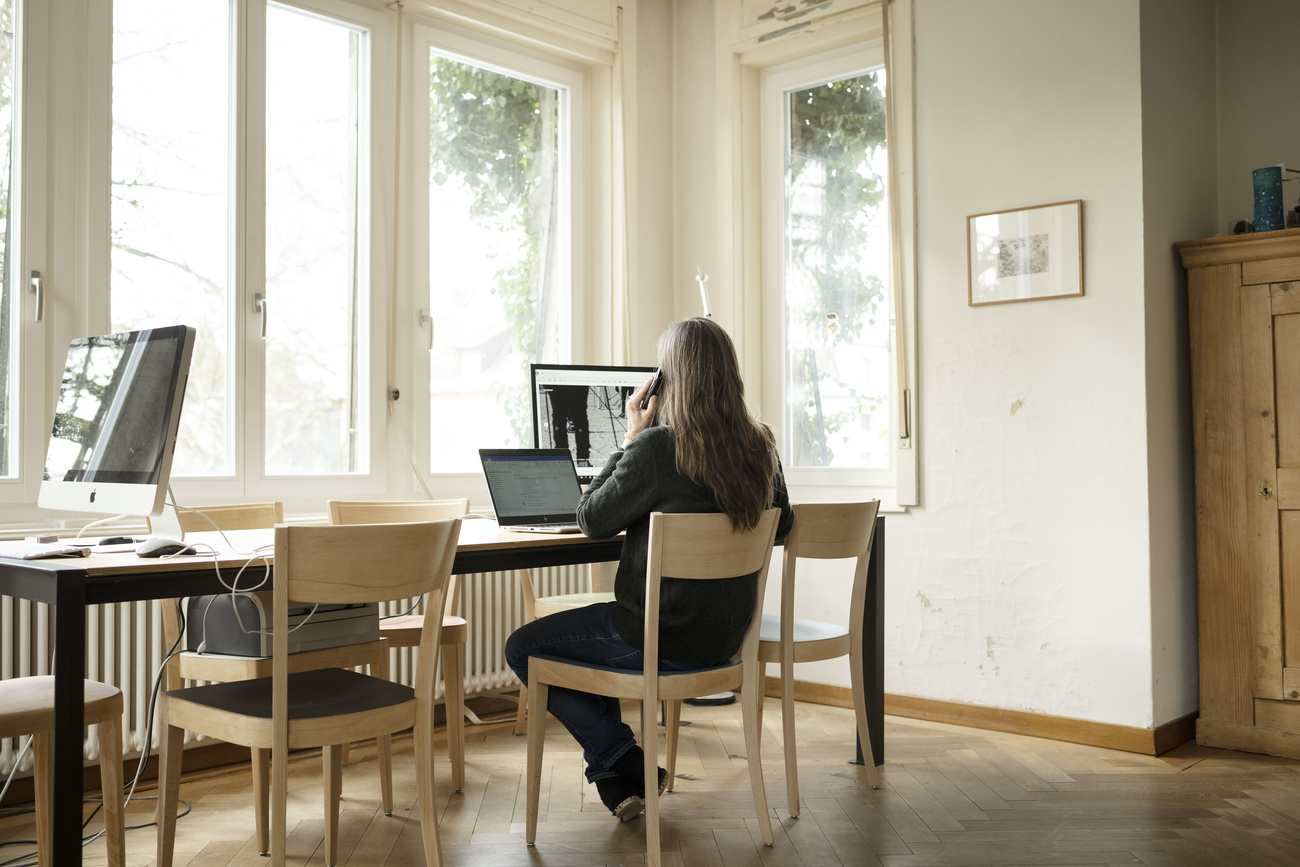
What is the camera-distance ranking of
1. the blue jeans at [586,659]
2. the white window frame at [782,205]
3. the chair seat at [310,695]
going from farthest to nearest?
the white window frame at [782,205] → the blue jeans at [586,659] → the chair seat at [310,695]

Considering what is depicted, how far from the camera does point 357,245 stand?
3.63m

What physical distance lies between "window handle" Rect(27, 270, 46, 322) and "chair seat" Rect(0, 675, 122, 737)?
1.16 meters

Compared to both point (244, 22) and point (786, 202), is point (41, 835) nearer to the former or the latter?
point (244, 22)

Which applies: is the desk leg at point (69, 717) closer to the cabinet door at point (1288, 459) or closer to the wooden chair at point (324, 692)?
the wooden chair at point (324, 692)

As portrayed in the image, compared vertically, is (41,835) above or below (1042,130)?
below

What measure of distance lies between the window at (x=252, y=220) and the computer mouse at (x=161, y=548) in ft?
4.53

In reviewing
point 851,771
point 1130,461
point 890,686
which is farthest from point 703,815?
point 1130,461

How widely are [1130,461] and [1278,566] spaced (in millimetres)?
522

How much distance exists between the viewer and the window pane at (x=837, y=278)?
397cm

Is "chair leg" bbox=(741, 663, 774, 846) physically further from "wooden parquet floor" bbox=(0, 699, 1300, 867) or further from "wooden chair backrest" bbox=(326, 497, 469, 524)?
"wooden chair backrest" bbox=(326, 497, 469, 524)

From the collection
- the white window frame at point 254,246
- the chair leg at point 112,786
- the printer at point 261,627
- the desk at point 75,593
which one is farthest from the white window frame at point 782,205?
the chair leg at point 112,786

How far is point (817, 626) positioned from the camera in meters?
2.86

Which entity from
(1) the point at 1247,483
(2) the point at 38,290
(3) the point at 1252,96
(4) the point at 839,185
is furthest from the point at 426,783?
(3) the point at 1252,96

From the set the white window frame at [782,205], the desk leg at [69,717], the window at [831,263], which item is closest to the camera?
the desk leg at [69,717]
